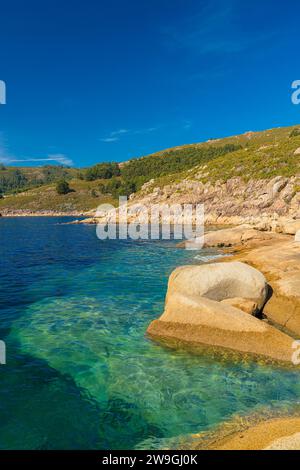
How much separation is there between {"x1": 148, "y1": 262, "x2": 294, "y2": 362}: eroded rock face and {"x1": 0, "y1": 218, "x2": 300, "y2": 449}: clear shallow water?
92 cm

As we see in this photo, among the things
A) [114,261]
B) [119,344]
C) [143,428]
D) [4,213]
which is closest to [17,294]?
[119,344]

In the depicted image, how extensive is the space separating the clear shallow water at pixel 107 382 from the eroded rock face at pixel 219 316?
0.92 metres

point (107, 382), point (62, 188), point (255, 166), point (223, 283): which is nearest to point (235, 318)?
point (223, 283)

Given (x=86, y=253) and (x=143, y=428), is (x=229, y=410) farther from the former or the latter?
(x=86, y=253)

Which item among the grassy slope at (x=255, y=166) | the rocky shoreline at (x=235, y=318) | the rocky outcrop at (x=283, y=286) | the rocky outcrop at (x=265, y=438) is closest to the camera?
the rocky outcrop at (x=265, y=438)

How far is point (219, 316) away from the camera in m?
12.4

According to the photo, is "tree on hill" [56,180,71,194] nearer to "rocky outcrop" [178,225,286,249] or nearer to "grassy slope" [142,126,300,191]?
"grassy slope" [142,126,300,191]

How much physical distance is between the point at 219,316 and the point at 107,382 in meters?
4.79

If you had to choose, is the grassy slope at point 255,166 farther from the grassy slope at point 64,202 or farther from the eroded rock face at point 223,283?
the eroded rock face at point 223,283

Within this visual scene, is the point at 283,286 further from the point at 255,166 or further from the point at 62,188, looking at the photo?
the point at 62,188

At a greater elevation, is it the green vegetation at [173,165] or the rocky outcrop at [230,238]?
the green vegetation at [173,165]

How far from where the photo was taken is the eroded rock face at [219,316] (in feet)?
38.8

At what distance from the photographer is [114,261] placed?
3328cm

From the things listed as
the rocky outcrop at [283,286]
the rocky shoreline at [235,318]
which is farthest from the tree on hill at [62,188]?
the rocky shoreline at [235,318]
